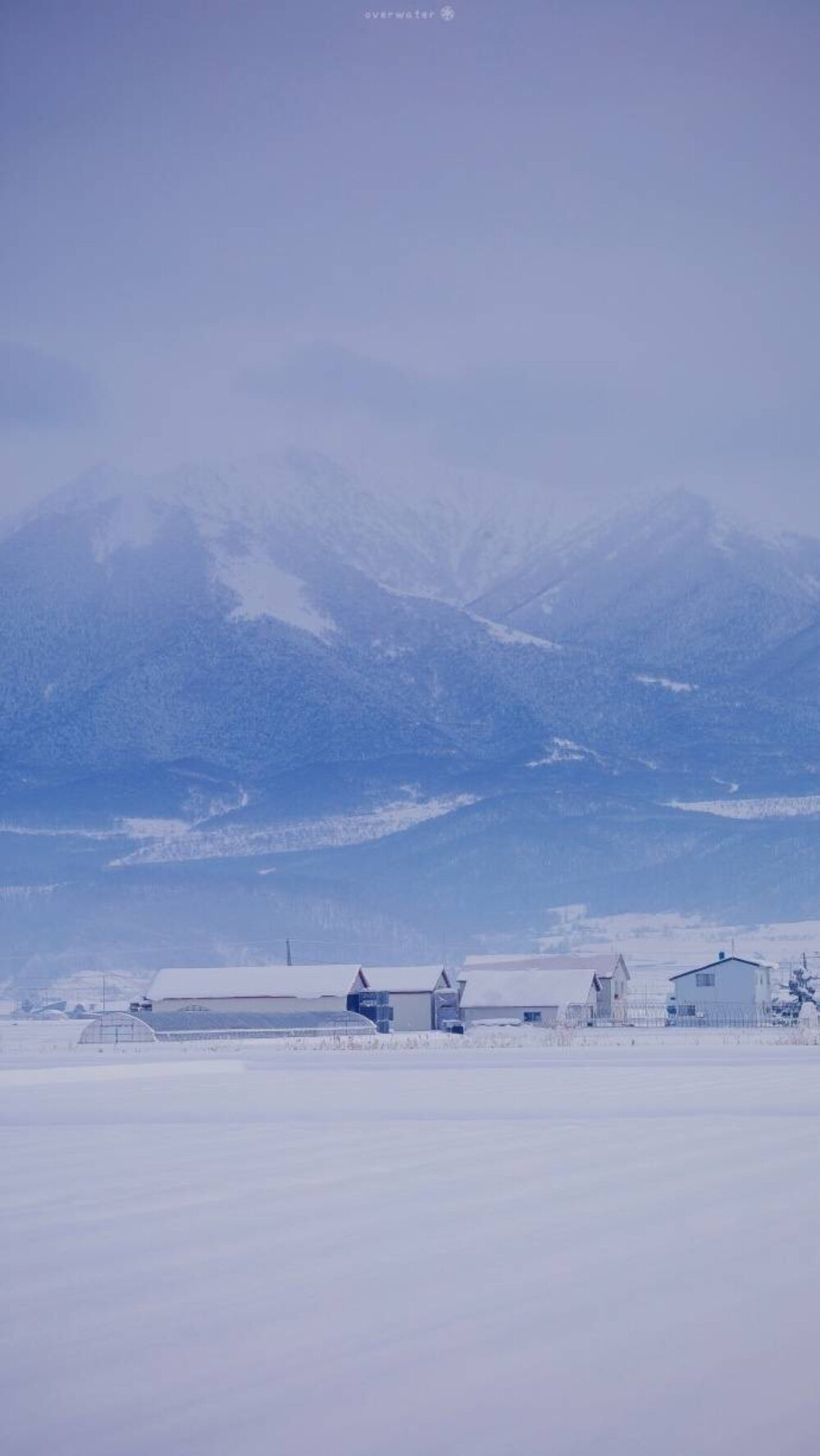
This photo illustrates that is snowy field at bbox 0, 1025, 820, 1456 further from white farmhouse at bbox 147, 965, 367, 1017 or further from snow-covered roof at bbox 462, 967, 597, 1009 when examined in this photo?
snow-covered roof at bbox 462, 967, 597, 1009

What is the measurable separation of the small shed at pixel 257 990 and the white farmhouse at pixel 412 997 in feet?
5.63

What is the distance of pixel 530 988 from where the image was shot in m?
82.9

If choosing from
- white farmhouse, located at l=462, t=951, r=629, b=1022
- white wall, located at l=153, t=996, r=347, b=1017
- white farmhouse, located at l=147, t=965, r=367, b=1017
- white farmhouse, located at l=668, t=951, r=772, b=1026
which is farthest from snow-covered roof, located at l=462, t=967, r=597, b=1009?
white wall, located at l=153, t=996, r=347, b=1017

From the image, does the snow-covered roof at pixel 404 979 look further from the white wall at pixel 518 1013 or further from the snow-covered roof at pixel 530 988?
the white wall at pixel 518 1013

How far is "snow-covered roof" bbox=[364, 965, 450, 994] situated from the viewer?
267 feet

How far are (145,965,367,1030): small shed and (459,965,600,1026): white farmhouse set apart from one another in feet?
19.7

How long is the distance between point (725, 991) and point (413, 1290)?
75998mm

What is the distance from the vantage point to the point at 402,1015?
8112 cm

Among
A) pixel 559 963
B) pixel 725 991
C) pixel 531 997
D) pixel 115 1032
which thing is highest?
pixel 559 963

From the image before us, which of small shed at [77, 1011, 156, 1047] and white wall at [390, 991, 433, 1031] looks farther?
white wall at [390, 991, 433, 1031]

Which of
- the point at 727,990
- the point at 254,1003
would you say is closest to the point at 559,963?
the point at 727,990

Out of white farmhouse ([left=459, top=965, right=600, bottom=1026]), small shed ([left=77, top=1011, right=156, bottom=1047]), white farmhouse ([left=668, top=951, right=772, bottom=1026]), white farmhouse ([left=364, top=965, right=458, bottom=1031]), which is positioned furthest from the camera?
white farmhouse ([left=364, top=965, right=458, bottom=1031])

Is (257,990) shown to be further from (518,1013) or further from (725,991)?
(725,991)

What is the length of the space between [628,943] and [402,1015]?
9500cm
